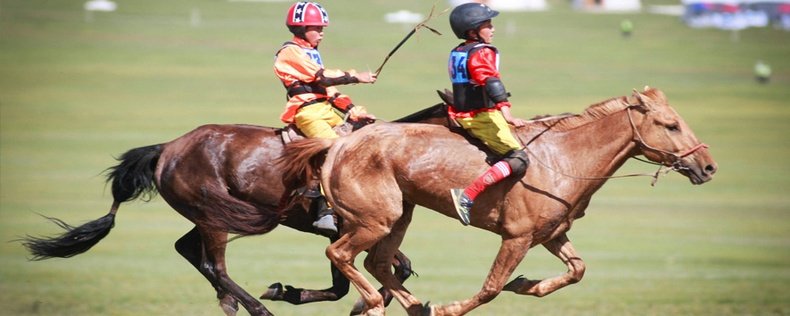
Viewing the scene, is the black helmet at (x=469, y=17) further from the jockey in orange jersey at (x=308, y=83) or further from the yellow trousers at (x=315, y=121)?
the yellow trousers at (x=315, y=121)

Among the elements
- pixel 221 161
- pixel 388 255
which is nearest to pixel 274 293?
pixel 388 255

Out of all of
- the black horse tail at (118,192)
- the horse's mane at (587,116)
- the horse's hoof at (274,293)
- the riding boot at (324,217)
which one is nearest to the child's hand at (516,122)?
the horse's mane at (587,116)

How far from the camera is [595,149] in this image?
7.75 m

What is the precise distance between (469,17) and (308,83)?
162 cm

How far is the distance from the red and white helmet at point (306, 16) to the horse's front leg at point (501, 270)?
2.33 metres

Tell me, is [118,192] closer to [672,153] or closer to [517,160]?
[517,160]

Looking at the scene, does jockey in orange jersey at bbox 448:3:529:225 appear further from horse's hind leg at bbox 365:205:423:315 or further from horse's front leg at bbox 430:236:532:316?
horse's hind leg at bbox 365:205:423:315

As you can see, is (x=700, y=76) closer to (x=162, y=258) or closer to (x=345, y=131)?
(x=162, y=258)

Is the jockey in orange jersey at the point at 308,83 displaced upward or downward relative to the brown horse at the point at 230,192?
upward

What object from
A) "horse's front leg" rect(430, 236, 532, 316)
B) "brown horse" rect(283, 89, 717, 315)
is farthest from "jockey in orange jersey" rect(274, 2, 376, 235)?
"horse's front leg" rect(430, 236, 532, 316)

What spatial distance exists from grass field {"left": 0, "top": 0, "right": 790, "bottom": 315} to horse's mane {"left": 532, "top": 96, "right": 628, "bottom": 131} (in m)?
4.23

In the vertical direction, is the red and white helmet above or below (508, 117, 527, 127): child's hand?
above

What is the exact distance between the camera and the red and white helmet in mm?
8500

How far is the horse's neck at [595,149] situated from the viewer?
770 cm
